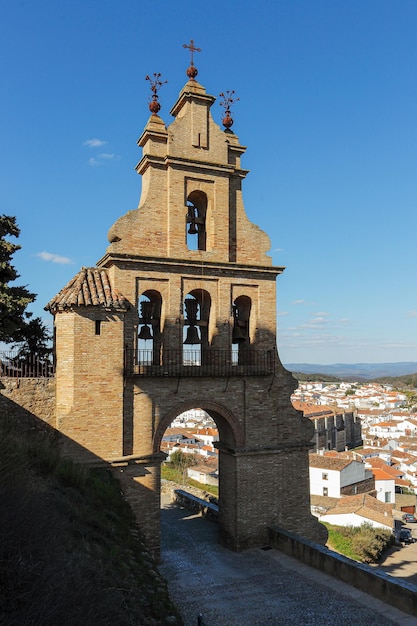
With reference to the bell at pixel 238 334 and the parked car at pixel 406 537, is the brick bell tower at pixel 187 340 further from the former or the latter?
the parked car at pixel 406 537

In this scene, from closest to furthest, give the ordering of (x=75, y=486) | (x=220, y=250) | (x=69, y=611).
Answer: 1. (x=69, y=611)
2. (x=75, y=486)
3. (x=220, y=250)

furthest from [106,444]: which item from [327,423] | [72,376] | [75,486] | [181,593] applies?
[327,423]

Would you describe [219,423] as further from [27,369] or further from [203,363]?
[27,369]

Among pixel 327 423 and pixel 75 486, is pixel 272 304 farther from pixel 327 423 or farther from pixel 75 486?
pixel 327 423

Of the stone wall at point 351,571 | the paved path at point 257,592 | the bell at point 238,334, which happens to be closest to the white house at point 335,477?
the paved path at point 257,592

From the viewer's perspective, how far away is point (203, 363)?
1450 cm

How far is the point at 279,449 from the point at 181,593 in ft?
16.5

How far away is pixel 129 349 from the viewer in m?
12.9

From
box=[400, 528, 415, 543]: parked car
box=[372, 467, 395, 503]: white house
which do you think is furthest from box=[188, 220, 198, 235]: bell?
box=[372, 467, 395, 503]: white house

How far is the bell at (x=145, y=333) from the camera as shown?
1422 centimetres

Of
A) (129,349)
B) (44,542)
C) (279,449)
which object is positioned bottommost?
(279,449)

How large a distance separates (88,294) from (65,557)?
8313 mm

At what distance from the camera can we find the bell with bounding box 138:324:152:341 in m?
14.2

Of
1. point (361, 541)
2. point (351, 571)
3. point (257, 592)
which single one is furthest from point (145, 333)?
point (361, 541)
